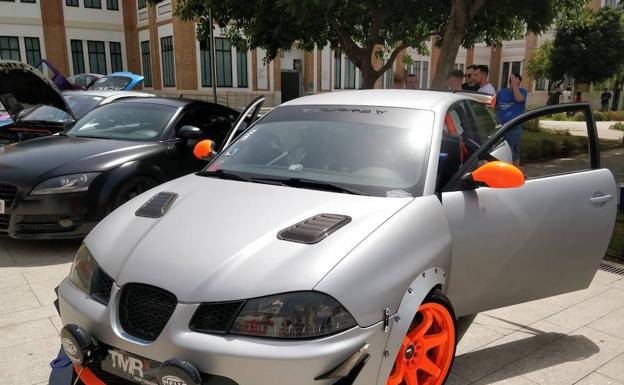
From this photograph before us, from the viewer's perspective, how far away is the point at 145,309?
2.11 meters

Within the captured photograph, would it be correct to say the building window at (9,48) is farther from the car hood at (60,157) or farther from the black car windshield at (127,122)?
the car hood at (60,157)

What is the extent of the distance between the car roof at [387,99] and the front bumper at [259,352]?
1627 mm

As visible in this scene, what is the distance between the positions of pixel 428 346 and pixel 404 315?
47 cm

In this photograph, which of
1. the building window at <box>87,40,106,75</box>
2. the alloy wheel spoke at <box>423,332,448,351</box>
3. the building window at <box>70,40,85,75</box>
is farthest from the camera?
the building window at <box>87,40,106,75</box>

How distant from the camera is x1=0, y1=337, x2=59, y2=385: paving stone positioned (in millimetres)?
2906

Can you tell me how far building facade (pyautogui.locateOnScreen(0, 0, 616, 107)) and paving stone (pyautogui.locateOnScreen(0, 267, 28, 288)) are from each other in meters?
23.3

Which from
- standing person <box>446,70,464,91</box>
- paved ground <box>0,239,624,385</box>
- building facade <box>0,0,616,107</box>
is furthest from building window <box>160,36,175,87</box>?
paved ground <box>0,239,624,385</box>

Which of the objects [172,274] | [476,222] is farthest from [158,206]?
[476,222]

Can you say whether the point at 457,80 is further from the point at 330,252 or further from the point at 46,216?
the point at 330,252

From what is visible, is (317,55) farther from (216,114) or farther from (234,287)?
(234,287)

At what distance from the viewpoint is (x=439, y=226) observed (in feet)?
8.49

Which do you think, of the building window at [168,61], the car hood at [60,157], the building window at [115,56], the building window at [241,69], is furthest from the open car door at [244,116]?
the building window at [115,56]

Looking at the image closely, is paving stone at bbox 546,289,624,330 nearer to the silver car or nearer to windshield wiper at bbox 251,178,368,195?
the silver car

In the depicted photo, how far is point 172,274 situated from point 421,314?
4.03 feet
